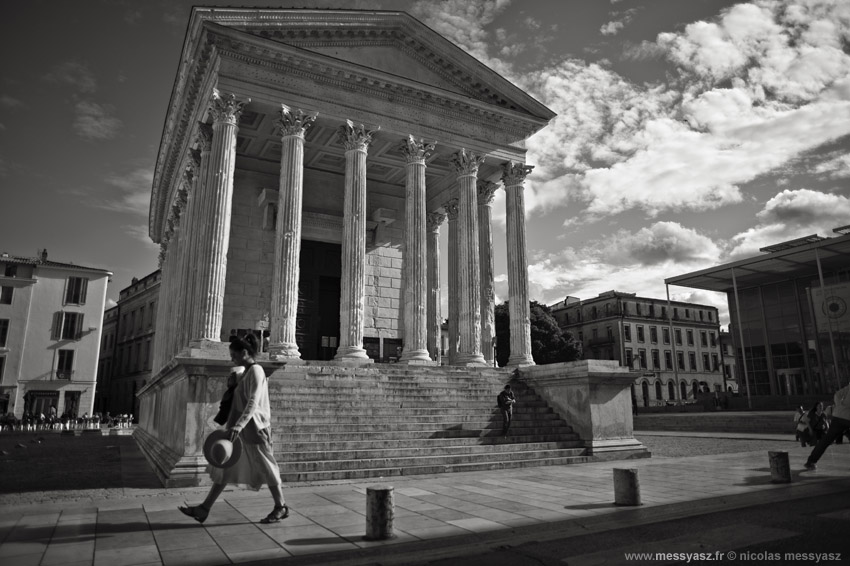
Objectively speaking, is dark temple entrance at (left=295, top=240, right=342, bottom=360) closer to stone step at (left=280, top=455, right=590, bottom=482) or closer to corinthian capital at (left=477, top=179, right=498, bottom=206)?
corinthian capital at (left=477, top=179, right=498, bottom=206)

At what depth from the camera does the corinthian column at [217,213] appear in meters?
15.9

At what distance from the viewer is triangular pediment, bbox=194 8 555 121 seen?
18047 millimetres

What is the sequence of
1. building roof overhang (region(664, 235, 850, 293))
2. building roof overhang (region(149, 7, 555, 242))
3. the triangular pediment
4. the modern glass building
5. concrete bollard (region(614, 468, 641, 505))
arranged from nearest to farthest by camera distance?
concrete bollard (region(614, 468, 641, 505))
building roof overhang (region(149, 7, 555, 242))
the triangular pediment
building roof overhang (region(664, 235, 850, 293))
the modern glass building

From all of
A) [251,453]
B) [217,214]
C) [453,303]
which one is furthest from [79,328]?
[251,453]

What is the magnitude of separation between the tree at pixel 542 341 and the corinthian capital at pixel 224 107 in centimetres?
3284

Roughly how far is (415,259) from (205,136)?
8.28 m

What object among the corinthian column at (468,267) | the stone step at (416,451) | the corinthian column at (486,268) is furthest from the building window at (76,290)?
the stone step at (416,451)

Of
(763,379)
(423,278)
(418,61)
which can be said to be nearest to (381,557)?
(423,278)

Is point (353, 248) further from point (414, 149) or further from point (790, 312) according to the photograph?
point (790, 312)

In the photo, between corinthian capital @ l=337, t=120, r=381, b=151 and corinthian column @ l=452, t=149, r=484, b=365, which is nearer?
corinthian capital @ l=337, t=120, r=381, b=151

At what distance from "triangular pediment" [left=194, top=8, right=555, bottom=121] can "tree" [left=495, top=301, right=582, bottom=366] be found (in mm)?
26412

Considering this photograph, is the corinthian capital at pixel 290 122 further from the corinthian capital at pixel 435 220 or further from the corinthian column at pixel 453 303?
the corinthian capital at pixel 435 220

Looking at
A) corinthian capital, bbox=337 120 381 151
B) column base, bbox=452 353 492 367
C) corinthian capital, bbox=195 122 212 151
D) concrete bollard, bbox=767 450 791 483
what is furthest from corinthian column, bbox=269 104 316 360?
concrete bollard, bbox=767 450 791 483

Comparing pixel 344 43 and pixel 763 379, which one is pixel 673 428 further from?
pixel 344 43
